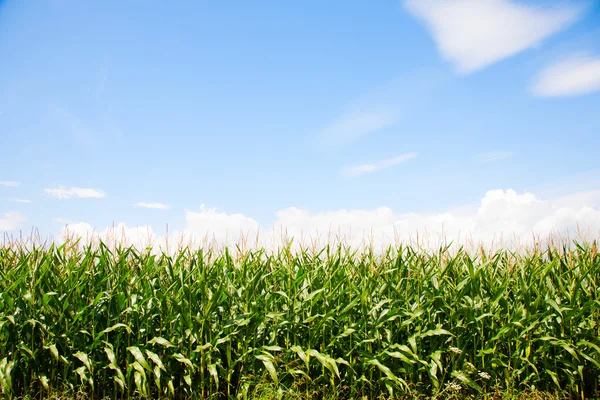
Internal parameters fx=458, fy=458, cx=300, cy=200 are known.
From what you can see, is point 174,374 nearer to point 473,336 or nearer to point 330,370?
point 330,370

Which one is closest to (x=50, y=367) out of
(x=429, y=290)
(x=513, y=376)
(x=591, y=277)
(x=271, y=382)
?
(x=271, y=382)

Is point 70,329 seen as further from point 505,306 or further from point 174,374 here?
point 505,306

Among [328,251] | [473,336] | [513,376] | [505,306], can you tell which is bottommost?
[513,376]

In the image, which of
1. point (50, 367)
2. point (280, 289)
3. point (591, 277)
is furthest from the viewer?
point (591, 277)

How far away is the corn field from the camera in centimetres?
573

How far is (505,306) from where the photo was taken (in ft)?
20.4

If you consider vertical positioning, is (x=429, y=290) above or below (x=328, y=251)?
below

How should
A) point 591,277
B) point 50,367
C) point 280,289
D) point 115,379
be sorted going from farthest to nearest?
1. point 591,277
2. point 280,289
3. point 50,367
4. point 115,379

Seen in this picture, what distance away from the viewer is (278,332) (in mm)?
6125

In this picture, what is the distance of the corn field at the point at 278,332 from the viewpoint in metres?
5.73

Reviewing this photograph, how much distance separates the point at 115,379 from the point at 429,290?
13.8 ft

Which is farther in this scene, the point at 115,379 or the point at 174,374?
the point at 174,374

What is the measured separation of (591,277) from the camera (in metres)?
6.91

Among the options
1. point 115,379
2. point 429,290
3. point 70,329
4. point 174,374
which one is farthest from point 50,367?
point 429,290
